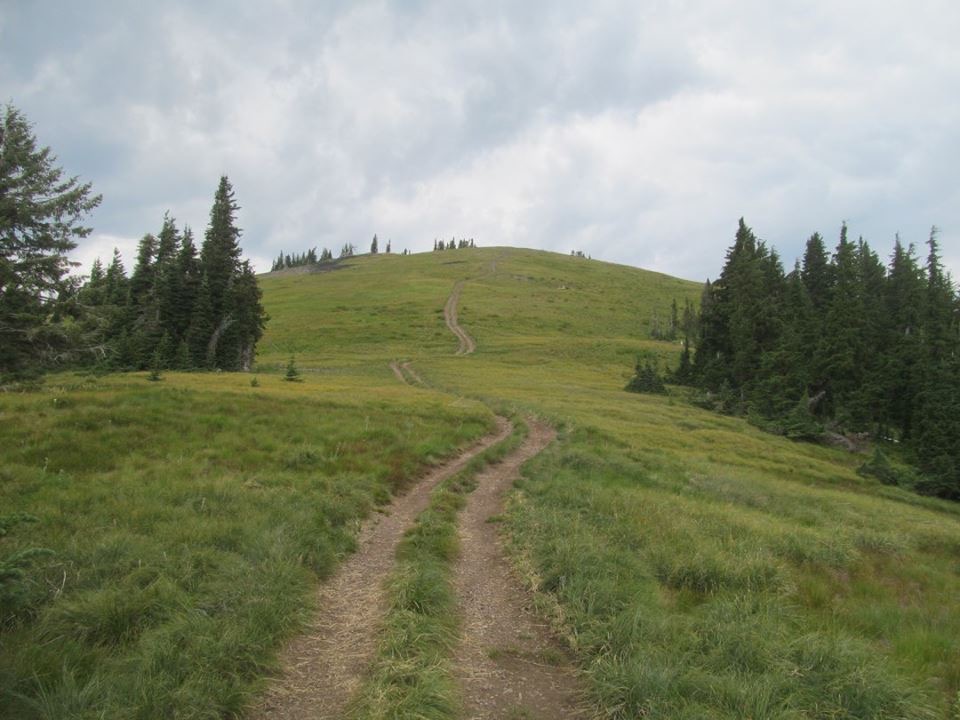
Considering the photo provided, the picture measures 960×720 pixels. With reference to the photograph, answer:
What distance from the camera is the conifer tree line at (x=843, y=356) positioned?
138 feet

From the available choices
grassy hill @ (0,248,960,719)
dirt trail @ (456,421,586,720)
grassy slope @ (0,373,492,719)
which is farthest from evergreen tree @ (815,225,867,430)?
dirt trail @ (456,421,586,720)

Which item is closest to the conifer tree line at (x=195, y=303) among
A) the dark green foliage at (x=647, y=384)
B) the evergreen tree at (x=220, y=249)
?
the evergreen tree at (x=220, y=249)

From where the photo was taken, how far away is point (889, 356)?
47.8m

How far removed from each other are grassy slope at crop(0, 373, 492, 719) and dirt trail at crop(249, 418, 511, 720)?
0.28m

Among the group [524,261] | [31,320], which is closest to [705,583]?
[31,320]

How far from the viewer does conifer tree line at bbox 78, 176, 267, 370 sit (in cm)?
4884

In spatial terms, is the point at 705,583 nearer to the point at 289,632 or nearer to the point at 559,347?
the point at 289,632

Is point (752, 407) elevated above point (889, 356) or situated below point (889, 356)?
below

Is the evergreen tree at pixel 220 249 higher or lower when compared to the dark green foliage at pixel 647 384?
higher

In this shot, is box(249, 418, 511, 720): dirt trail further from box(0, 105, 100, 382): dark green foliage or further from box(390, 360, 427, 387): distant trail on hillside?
box(390, 360, 427, 387): distant trail on hillside

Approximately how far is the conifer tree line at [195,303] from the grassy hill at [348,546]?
95.3 ft

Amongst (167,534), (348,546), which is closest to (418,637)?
(348,546)

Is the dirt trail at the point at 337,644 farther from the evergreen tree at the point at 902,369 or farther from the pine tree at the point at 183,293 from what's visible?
the evergreen tree at the point at 902,369

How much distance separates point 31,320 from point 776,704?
25.5m
